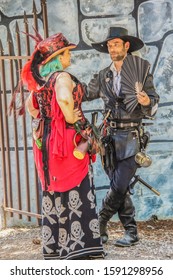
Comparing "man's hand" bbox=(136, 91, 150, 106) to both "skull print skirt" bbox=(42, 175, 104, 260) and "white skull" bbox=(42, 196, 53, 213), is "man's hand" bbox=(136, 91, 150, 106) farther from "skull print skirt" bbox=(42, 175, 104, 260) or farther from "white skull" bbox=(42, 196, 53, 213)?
"white skull" bbox=(42, 196, 53, 213)

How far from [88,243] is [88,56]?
190 cm

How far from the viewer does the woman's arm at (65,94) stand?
14.9 ft

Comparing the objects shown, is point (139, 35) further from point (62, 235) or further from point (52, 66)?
point (62, 235)

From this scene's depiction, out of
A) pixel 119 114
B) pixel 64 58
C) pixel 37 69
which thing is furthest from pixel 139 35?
pixel 37 69

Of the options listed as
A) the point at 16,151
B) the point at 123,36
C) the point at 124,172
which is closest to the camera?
the point at 123,36

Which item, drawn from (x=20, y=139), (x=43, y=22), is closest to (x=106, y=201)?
(x=20, y=139)

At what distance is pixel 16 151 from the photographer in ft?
19.6

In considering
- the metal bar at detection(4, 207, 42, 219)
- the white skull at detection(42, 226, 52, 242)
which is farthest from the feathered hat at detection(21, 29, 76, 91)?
the metal bar at detection(4, 207, 42, 219)

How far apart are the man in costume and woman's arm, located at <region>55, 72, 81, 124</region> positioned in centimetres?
61

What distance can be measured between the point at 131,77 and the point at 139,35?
939 millimetres

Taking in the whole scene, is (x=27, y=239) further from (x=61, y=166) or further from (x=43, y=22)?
(x=43, y=22)

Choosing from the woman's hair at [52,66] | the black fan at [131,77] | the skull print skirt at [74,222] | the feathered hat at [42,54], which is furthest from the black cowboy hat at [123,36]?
the skull print skirt at [74,222]

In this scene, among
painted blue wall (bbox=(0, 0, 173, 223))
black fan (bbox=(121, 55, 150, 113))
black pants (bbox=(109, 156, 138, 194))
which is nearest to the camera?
black fan (bbox=(121, 55, 150, 113))

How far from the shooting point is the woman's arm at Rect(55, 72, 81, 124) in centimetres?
455
